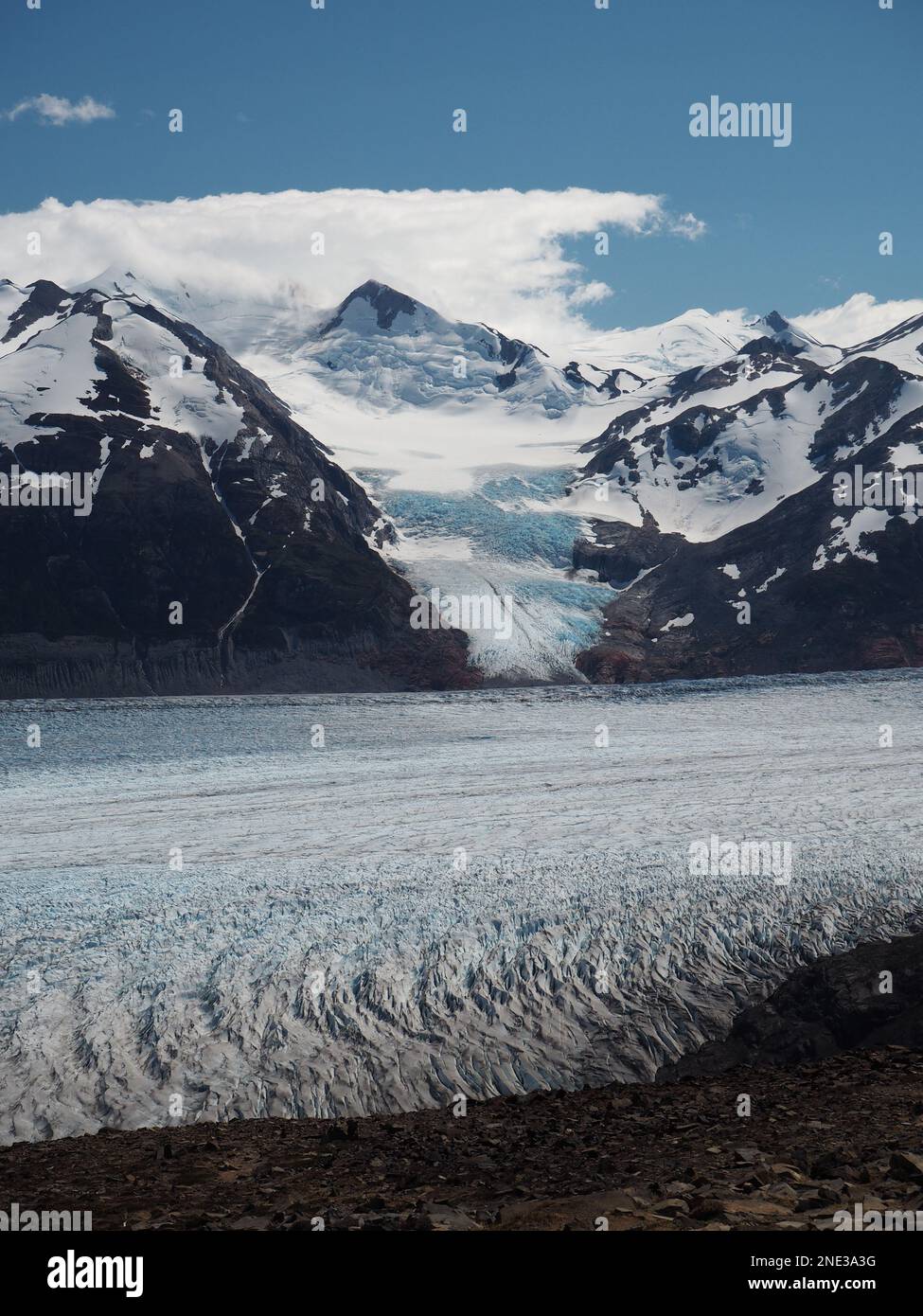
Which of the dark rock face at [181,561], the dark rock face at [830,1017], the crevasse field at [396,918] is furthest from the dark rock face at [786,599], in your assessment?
the dark rock face at [830,1017]

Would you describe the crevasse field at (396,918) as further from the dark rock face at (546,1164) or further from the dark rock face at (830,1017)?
the dark rock face at (546,1164)

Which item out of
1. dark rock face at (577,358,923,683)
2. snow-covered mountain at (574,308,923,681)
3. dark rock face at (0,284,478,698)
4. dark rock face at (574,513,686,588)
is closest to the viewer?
dark rock face at (0,284,478,698)

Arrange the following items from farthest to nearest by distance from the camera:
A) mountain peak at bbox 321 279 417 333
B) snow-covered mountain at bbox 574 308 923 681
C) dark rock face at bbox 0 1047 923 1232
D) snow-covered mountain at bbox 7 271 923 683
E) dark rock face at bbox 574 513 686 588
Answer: mountain peak at bbox 321 279 417 333, dark rock face at bbox 574 513 686 588, snow-covered mountain at bbox 7 271 923 683, snow-covered mountain at bbox 574 308 923 681, dark rock face at bbox 0 1047 923 1232

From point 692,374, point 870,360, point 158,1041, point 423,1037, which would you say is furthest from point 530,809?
point 692,374

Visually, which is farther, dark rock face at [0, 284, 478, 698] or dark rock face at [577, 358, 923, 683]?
dark rock face at [577, 358, 923, 683]

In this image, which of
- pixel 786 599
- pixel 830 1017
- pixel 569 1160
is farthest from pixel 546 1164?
pixel 786 599

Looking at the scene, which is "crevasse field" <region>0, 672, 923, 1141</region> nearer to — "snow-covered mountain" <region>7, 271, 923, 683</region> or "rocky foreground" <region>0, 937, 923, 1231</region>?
"rocky foreground" <region>0, 937, 923, 1231</region>

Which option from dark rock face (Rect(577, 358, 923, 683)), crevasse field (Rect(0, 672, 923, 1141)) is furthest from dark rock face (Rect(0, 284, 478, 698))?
crevasse field (Rect(0, 672, 923, 1141))
